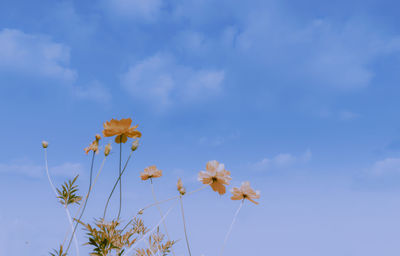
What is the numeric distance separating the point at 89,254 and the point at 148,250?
82cm

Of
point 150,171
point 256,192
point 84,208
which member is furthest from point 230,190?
point 84,208

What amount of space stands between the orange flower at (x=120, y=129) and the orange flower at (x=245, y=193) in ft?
2.82

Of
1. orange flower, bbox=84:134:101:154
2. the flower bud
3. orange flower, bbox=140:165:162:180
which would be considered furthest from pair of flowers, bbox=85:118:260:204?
the flower bud

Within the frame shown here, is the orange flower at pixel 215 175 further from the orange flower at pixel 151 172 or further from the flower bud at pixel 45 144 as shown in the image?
the flower bud at pixel 45 144

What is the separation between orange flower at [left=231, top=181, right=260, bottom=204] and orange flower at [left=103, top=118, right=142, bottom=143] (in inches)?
33.8

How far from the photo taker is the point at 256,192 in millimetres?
2479

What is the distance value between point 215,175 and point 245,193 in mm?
320

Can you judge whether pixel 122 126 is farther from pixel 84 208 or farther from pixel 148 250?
pixel 148 250

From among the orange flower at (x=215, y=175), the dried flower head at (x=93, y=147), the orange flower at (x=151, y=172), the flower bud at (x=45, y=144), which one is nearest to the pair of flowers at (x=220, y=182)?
the orange flower at (x=215, y=175)

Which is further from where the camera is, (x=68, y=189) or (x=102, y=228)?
(x=68, y=189)

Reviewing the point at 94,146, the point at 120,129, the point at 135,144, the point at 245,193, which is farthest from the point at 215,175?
the point at 94,146

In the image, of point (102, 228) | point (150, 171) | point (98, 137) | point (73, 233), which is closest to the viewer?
point (73, 233)

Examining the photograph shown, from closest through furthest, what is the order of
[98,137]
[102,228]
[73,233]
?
[73,233], [102,228], [98,137]

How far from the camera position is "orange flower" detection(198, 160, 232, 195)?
2.32 meters
